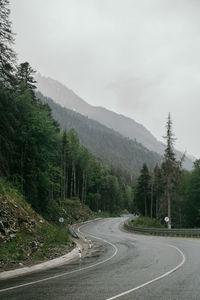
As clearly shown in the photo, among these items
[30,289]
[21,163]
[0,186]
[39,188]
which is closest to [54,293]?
[30,289]

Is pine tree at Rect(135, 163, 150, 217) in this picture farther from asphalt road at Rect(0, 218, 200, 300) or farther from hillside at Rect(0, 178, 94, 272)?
asphalt road at Rect(0, 218, 200, 300)

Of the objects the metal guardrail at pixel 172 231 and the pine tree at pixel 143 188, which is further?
the pine tree at pixel 143 188

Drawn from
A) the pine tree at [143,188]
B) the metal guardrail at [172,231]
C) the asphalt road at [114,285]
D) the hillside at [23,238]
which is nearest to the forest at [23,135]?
the hillside at [23,238]

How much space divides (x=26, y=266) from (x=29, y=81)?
30742mm

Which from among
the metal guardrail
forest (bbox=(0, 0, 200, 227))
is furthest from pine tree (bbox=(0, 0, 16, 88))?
the metal guardrail

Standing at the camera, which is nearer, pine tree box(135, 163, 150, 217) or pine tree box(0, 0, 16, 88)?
pine tree box(0, 0, 16, 88)

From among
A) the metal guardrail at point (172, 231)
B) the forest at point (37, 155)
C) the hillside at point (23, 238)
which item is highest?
the forest at point (37, 155)

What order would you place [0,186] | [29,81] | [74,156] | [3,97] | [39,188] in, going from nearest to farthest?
1. [3,97]
2. [0,186]
3. [39,188]
4. [29,81]
5. [74,156]

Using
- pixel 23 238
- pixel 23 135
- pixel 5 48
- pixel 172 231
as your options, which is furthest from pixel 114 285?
pixel 172 231

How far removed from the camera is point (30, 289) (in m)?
8.67

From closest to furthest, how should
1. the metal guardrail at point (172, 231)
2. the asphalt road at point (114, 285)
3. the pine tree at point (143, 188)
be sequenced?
1. the asphalt road at point (114, 285)
2. the metal guardrail at point (172, 231)
3. the pine tree at point (143, 188)

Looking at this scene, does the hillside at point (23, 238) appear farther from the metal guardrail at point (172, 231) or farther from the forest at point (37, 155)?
the metal guardrail at point (172, 231)

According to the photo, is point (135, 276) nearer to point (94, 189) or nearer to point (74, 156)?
point (74, 156)

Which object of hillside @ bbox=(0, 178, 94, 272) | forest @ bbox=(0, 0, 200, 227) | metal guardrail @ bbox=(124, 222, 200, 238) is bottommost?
metal guardrail @ bbox=(124, 222, 200, 238)
